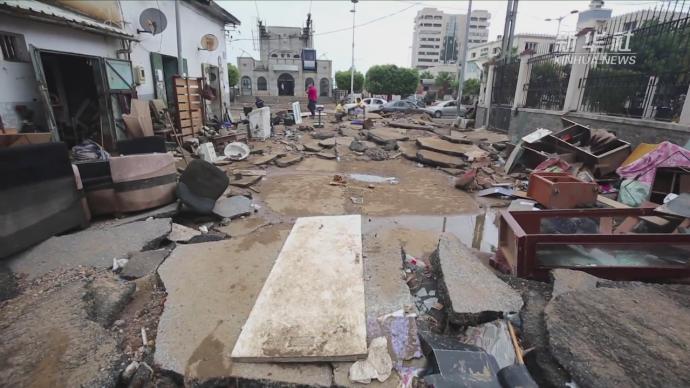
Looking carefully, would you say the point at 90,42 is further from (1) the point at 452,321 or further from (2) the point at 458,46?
(2) the point at 458,46

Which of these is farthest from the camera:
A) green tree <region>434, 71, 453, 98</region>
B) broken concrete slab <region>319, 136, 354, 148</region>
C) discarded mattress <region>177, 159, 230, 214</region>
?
green tree <region>434, 71, 453, 98</region>

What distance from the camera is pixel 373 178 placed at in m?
6.93

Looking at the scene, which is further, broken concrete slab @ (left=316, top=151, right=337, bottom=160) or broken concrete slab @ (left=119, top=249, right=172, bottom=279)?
broken concrete slab @ (left=316, top=151, right=337, bottom=160)

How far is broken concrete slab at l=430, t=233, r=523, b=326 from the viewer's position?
85.9 inches

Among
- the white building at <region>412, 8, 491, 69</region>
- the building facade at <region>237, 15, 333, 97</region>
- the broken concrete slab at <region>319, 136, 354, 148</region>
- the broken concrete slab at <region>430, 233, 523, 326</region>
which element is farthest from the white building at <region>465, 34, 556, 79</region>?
the white building at <region>412, 8, 491, 69</region>

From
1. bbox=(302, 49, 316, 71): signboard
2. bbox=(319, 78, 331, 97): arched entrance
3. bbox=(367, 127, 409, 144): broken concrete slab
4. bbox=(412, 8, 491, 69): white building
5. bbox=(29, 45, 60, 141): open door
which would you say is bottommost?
bbox=(367, 127, 409, 144): broken concrete slab

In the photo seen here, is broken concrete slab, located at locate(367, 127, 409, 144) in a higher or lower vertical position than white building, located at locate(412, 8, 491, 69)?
lower

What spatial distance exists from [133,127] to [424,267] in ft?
23.4

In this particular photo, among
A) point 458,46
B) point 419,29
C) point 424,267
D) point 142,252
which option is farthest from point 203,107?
point 419,29

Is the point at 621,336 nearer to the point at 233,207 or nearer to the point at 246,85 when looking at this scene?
the point at 233,207

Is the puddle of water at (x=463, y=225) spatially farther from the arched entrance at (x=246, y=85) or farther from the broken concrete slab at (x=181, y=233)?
the arched entrance at (x=246, y=85)

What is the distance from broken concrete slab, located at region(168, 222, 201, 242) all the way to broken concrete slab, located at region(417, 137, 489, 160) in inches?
260

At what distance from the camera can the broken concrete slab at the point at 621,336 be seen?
160 cm

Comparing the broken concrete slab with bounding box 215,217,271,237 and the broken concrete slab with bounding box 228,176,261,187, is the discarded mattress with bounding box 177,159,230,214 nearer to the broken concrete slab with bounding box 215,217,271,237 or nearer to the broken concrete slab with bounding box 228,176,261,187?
the broken concrete slab with bounding box 215,217,271,237
